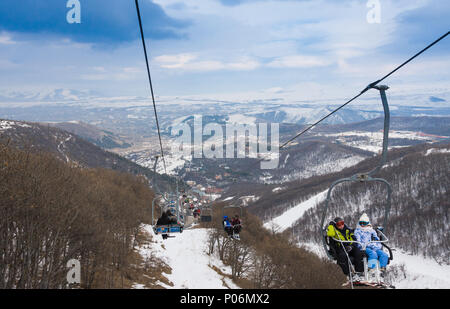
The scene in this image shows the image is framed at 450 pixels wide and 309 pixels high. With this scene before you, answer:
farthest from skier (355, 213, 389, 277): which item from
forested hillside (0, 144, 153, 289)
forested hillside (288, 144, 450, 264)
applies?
forested hillside (288, 144, 450, 264)

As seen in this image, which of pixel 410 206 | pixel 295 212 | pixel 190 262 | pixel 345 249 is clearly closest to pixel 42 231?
pixel 345 249

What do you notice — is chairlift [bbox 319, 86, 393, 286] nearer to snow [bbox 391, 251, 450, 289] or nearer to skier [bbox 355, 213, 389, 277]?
skier [bbox 355, 213, 389, 277]

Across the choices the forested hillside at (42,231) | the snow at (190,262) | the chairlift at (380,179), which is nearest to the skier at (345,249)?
the chairlift at (380,179)

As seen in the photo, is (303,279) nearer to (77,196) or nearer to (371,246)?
(77,196)

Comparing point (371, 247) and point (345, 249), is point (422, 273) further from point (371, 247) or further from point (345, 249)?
point (345, 249)
